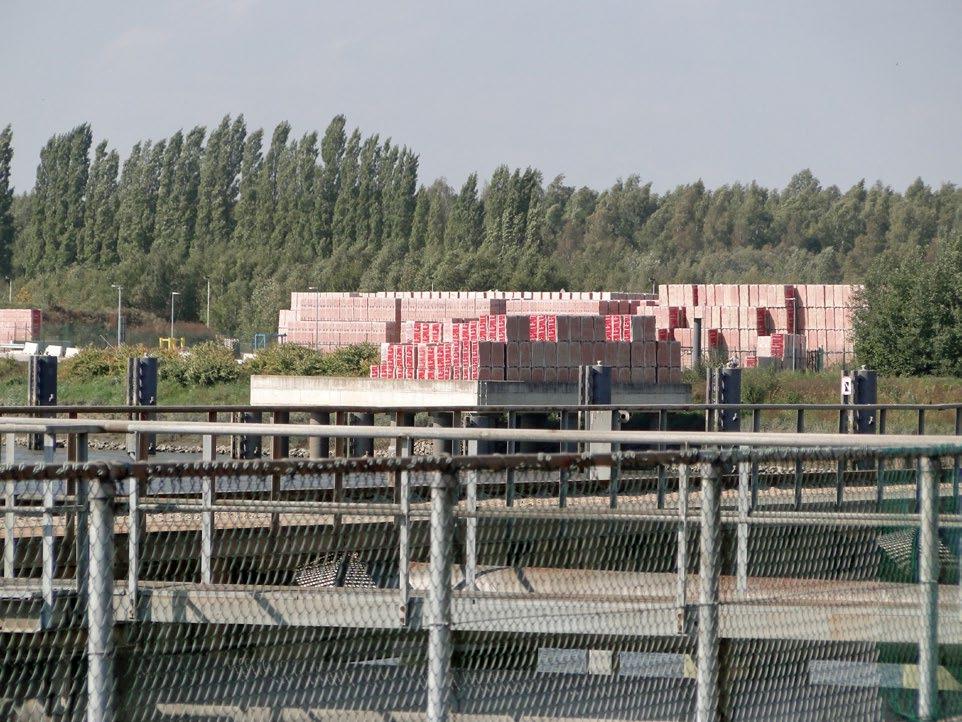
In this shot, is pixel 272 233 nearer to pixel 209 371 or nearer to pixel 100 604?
pixel 209 371

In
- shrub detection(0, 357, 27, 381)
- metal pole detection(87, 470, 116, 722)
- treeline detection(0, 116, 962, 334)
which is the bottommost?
shrub detection(0, 357, 27, 381)

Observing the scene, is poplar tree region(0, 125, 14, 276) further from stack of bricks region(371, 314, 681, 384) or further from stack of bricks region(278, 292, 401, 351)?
stack of bricks region(371, 314, 681, 384)

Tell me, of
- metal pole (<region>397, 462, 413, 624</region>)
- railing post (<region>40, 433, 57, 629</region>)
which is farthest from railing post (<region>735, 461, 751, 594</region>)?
railing post (<region>40, 433, 57, 629</region>)

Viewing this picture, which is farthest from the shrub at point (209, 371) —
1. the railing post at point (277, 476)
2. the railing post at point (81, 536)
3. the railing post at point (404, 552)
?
the railing post at point (404, 552)

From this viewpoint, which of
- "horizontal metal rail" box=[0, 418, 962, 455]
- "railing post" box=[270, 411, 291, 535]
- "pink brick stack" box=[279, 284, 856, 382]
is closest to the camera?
"horizontal metal rail" box=[0, 418, 962, 455]

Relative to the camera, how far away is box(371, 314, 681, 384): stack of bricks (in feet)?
118

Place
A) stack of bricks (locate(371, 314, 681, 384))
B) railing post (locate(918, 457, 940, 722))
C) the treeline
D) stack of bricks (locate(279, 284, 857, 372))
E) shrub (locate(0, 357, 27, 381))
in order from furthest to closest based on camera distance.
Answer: the treeline
shrub (locate(0, 357, 27, 381))
stack of bricks (locate(279, 284, 857, 372))
stack of bricks (locate(371, 314, 681, 384))
railing post (locate(918, 457, 940, 722))

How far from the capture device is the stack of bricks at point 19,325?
74.5 meters

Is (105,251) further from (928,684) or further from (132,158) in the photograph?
(928,684)

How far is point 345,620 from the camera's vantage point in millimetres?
6516

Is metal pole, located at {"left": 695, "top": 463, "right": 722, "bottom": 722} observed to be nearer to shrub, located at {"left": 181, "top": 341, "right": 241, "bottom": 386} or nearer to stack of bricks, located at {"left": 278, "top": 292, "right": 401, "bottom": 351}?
shrub, located at {"left": 181, "top": 341, "right": 241, "bottom": 386}

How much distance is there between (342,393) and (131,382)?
15.9 m

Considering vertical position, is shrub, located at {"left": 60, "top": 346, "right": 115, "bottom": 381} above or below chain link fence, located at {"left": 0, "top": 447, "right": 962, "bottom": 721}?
below

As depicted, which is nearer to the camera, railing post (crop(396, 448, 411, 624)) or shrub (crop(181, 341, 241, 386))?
railing post (crop(396, 448, 411, 624))
